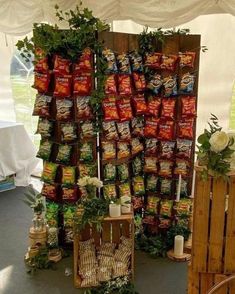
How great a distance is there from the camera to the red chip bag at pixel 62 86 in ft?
9.41

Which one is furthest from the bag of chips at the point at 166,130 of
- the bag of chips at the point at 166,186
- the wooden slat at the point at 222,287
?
the wooden slat at the point at 222,287

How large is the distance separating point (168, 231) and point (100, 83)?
152 cm

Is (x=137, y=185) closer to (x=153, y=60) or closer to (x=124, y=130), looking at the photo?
(x=124, y=130)

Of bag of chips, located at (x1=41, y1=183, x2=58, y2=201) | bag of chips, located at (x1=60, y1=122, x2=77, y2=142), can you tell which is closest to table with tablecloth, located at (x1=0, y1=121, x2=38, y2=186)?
bag of chips, located at (x1=41, y1=183, x2=58, y2=201)

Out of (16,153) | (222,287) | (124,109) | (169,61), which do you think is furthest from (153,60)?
(16,153)

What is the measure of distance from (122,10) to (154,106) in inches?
37.9

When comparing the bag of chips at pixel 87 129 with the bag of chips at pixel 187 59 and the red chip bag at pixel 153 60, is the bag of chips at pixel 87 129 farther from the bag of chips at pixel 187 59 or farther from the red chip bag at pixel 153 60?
the bag of chips at pixel 187 59

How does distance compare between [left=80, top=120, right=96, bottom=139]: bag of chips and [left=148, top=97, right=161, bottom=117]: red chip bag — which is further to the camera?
[left=148, top=97, right=161, bottom=117]: red chip bag

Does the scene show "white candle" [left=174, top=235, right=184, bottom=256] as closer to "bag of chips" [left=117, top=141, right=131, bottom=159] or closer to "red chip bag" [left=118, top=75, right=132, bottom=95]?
"bag of chips" [left=117, top=141, right=131, bottom=159]

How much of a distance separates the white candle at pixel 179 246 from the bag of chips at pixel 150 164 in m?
0.64

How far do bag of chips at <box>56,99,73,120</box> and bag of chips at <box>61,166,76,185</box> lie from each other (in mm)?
446

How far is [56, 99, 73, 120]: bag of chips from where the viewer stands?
2.93 meters

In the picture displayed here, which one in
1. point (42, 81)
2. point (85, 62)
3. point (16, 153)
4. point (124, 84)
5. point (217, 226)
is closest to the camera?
point (217, 226)

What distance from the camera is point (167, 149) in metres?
3.19
